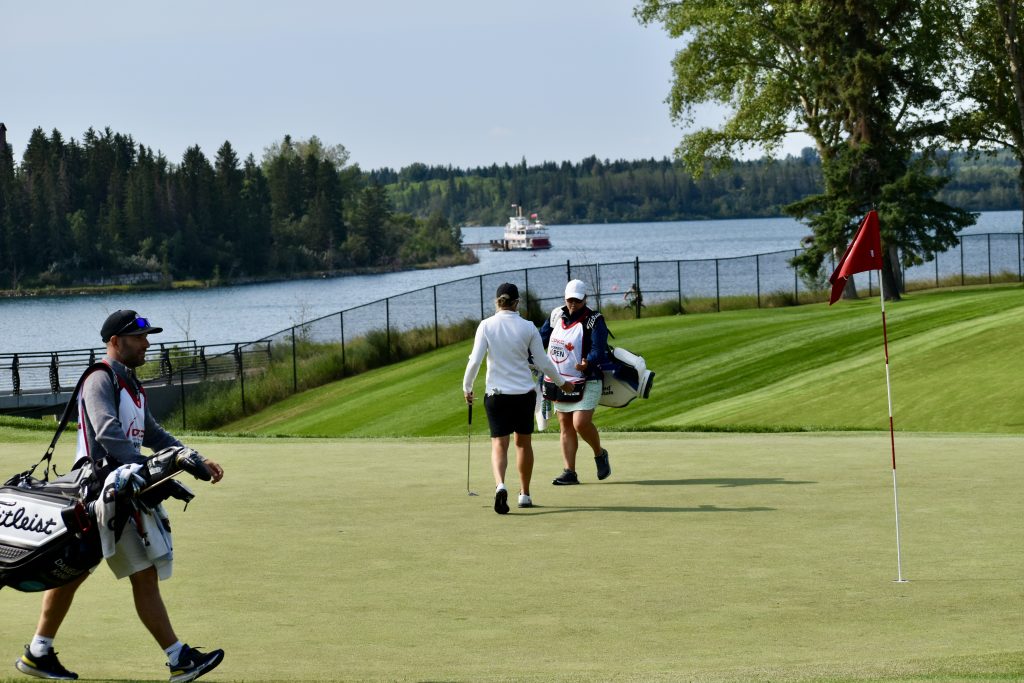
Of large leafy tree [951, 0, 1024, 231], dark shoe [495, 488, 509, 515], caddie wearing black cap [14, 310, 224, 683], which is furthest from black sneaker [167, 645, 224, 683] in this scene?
large leafy tree [951, 0, 1024, 231]

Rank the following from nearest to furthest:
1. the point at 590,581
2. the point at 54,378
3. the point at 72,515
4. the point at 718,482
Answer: the point at 72,515 → the point at 590,581 → the point at 718,482 → the point at 54,378

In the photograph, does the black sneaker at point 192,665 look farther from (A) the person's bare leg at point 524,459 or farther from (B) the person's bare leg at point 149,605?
(A) the person's bare leg at point 524,459

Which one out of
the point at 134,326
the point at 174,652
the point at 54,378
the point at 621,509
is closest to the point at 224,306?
the point at 54,378

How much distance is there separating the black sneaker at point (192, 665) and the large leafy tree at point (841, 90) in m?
47.5

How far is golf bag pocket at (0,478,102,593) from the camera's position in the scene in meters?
6.76

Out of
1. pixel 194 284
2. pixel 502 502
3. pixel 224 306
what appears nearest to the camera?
pixel 502 502

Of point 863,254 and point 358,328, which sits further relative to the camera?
point 358,328

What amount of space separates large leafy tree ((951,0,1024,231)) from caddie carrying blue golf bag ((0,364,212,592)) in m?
A: 55.3

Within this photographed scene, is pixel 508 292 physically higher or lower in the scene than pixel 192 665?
higher

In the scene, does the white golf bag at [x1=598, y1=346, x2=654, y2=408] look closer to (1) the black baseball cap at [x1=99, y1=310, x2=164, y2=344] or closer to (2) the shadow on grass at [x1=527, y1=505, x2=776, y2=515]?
(2) the shadow on grass at [x1=527, y1=505, x2=776, y2=515]

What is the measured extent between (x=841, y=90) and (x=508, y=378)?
44.4 metres

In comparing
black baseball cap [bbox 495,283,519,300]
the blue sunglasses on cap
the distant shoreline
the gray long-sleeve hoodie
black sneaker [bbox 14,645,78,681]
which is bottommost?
the distant shoreline

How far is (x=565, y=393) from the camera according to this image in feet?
45.0

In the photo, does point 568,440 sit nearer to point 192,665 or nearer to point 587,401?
point 587,401
